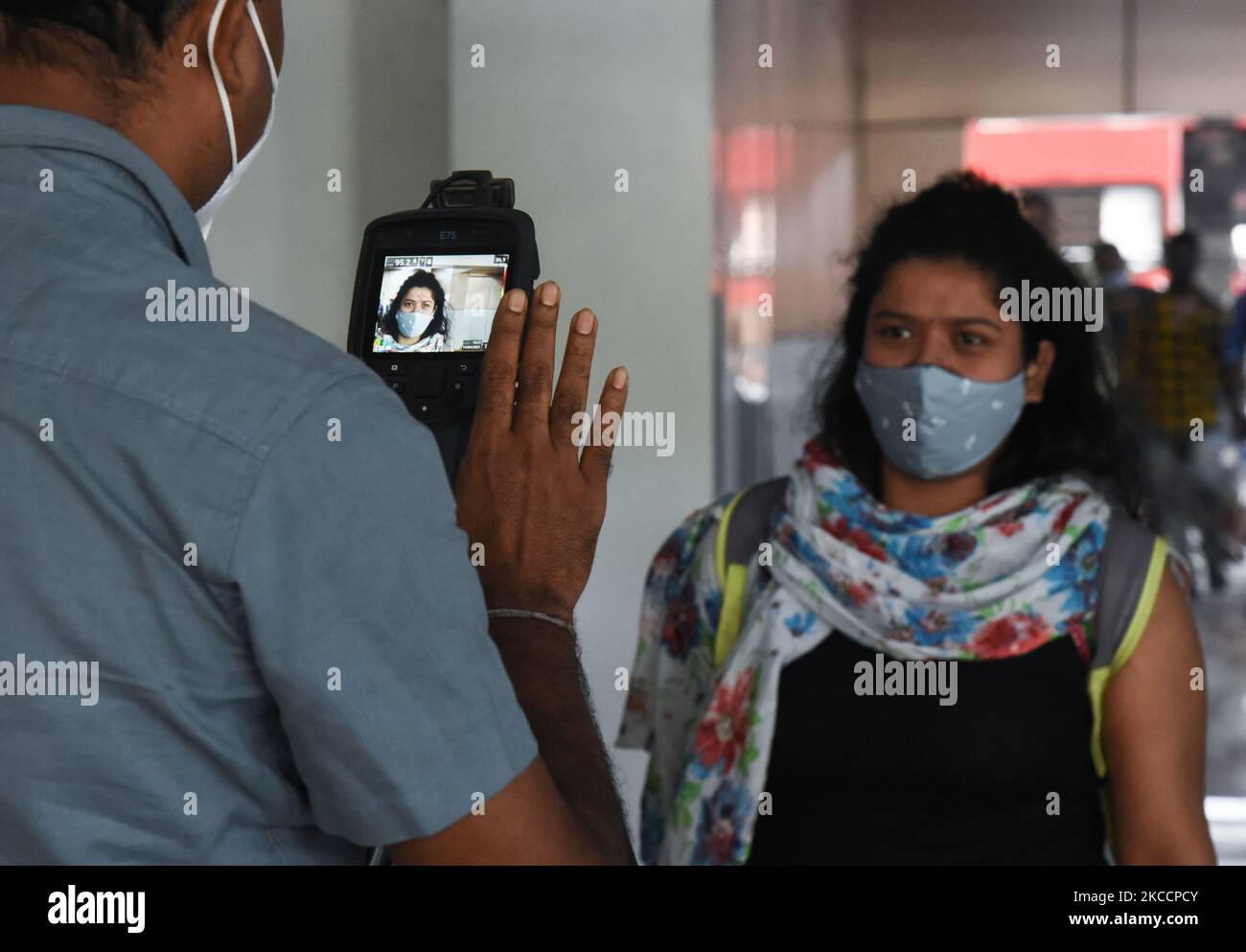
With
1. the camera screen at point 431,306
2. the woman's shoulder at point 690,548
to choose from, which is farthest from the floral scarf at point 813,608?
the camera screen at point 431,306

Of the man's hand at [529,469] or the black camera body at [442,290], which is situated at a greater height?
the black camera body at [442,290]

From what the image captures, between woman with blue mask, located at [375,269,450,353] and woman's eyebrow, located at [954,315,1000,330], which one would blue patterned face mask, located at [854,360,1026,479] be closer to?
woman's eyebrow, located at [954,315,1000,330]

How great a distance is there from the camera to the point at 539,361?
2.31 feet

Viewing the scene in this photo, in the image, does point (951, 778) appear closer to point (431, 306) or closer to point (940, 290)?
point (940, 290)

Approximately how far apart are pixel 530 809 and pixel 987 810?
0.88 metres

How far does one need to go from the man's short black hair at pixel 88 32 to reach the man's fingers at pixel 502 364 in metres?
0.21

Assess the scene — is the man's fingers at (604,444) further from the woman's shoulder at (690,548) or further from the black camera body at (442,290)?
the woman's shoulder at (690,548)

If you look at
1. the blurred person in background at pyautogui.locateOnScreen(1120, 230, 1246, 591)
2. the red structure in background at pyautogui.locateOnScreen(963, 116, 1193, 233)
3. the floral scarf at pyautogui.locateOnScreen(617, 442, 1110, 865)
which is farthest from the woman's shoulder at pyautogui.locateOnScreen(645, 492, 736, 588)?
the red structure in background at pyautogui.locateOnScreen(963, 116, 1193, 233)

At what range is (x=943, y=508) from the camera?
5.28 ft

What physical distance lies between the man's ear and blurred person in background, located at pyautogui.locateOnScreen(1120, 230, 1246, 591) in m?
2.94

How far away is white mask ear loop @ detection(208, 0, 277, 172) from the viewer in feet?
2.00

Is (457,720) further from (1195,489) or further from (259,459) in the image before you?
(1195,489)

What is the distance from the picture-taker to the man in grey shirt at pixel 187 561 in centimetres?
52

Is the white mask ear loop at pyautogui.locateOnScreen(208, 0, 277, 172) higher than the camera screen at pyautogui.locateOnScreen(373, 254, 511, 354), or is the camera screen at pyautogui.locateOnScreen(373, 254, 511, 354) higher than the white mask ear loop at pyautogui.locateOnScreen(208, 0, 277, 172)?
the white mask ear loop at pyautogui.locateOnScreen(208, 0, 277, 172)
